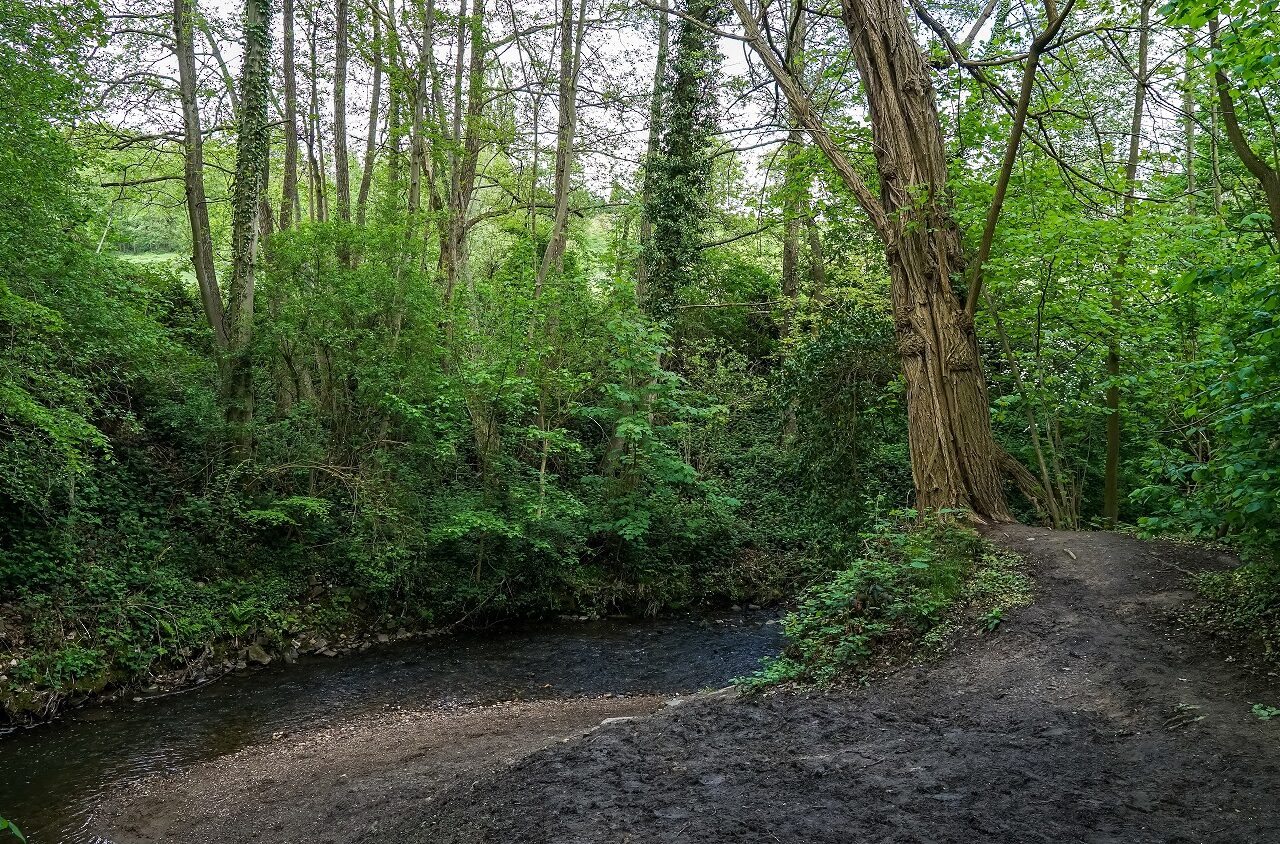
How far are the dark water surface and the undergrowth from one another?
3.36 metres

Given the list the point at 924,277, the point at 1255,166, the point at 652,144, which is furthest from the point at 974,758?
the point at 652,144

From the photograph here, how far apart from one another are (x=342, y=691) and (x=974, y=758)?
749 centimetres

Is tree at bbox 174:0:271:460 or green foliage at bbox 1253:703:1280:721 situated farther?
tree at bbox 174:0:271:460

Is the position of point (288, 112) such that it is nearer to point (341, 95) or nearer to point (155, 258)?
point (341, 95)

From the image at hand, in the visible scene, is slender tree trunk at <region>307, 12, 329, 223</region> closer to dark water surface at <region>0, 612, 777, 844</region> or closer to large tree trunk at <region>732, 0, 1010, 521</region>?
dark water surface at <region>0, 612, 777, 844</region>

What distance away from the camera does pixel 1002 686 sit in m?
4.86

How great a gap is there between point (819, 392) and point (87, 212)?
10.1 m

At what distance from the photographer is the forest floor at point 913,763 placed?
3354 millimetres

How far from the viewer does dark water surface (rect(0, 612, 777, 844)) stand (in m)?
6.59

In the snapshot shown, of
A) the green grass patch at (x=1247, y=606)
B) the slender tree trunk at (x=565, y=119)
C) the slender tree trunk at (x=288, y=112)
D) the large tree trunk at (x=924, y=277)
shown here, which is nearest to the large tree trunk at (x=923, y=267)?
the large tree trunk at (x=924, y=277)

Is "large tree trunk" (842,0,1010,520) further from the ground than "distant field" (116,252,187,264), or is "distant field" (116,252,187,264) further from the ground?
"distant field" (116,252,187,264)

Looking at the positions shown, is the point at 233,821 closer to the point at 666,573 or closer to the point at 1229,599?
the point at 1229,599

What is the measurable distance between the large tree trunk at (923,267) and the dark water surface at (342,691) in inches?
152

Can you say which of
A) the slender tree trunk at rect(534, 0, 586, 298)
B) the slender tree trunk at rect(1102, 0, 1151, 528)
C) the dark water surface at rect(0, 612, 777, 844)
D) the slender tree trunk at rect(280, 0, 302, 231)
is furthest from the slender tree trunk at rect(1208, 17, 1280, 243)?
the slender tree trunk at rect(280, 0, 302, 231)
